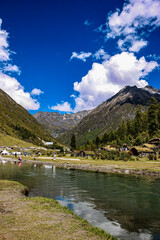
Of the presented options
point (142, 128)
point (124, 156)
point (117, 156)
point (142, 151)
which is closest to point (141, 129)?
point (142, 128)

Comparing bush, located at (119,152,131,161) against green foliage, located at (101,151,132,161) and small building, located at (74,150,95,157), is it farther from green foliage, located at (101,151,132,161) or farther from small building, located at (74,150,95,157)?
small building, located at (74,150,95,157)

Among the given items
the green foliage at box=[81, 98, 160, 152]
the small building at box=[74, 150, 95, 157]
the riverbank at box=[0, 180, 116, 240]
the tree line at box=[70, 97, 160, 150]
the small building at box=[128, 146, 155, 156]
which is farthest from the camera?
the small building at box=[74, 150, 95, 157]

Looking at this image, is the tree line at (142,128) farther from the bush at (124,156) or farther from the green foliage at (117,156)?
the bush at (124,156)

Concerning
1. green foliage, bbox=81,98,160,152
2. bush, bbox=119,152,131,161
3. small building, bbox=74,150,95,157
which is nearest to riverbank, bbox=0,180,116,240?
bush, bbox=119,152,131,161

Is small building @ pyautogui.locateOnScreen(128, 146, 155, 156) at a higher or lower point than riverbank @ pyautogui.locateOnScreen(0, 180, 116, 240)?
higher

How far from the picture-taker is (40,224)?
1170cm

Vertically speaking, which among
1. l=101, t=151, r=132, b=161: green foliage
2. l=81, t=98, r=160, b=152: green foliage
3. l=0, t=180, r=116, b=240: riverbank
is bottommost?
l=0, t=180, r=116, b=240: riverbank

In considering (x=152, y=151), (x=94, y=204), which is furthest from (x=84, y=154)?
(x=94, y=204)

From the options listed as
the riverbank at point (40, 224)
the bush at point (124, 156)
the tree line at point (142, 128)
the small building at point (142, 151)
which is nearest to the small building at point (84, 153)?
the tree line at point (142, 128)

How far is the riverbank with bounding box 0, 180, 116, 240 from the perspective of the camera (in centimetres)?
1008

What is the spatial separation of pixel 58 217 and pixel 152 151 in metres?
91.4

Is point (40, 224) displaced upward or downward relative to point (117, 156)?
downward

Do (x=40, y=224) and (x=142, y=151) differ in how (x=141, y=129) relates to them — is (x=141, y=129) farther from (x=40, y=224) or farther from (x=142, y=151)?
(x=40, y=224)

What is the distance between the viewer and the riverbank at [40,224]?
10.1 meters
